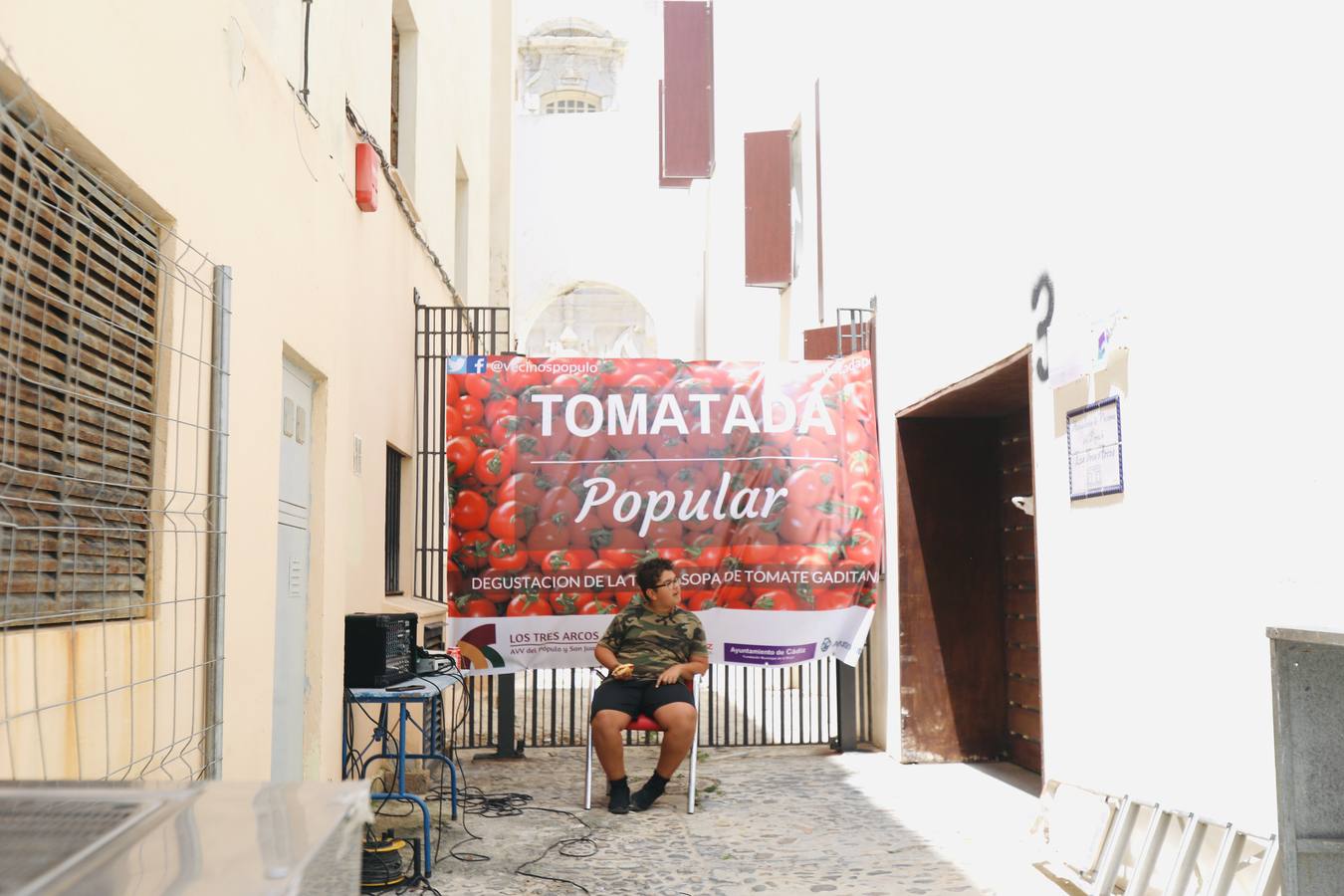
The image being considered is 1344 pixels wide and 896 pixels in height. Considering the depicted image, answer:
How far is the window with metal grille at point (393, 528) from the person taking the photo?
7742 millimetres

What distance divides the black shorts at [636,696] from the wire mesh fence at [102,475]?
3.26 m

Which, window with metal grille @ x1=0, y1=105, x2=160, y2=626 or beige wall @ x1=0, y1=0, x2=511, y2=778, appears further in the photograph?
beige wall @ x1=0, y1=0, x2=511, y2=778

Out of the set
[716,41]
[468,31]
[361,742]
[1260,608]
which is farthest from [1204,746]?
[716,41]

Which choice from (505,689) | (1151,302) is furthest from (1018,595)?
(1151,302)

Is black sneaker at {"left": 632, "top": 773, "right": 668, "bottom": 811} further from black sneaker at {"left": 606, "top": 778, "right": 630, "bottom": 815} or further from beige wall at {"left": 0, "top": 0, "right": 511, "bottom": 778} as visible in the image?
beige wall at {"left": 0, "top": 0, "right": 511, "bottom": 778}

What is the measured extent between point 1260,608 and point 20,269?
3248 millimetres

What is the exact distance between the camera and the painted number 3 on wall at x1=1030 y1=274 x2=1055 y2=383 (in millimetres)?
5184

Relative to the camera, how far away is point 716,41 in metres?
16.3

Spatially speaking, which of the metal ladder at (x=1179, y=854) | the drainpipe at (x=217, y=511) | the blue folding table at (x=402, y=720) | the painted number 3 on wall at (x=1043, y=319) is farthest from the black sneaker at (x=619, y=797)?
the drainpipe at (x=217, y=511)

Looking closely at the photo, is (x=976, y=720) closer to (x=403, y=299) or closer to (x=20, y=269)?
(x=403, y=299)

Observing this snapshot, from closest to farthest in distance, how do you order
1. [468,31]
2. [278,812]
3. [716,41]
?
[278,812] → [468,31] → [716,41]

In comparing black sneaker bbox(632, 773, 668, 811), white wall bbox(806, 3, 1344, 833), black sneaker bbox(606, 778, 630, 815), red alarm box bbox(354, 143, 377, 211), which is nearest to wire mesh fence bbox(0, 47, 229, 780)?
red alarm box bbox(354, 143, 377, 211)

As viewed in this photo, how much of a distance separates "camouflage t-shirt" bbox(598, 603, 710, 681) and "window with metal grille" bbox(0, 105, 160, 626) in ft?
12.6

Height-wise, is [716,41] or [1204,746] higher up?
[716,41]
